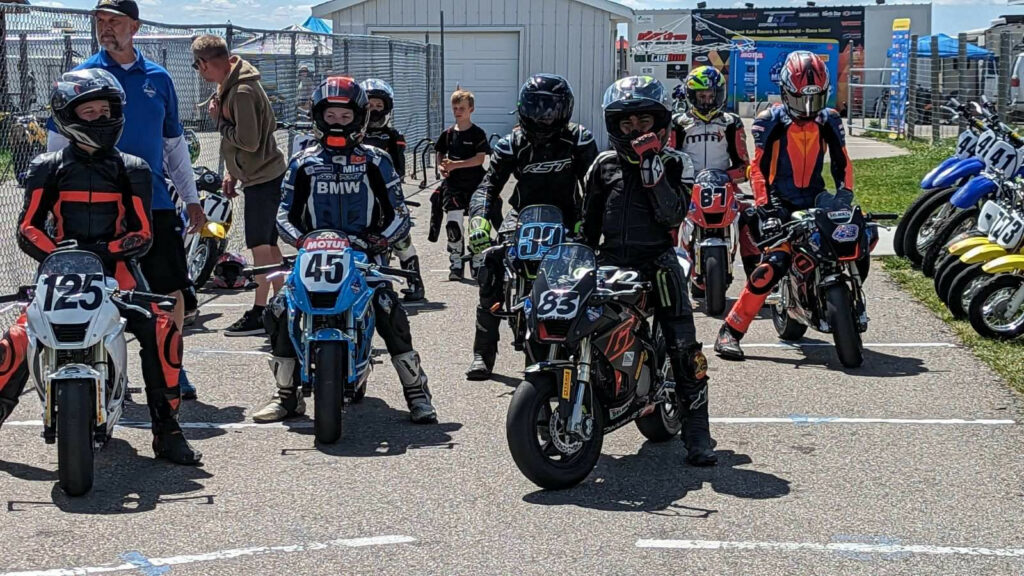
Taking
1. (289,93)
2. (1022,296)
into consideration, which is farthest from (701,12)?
(1022,296)

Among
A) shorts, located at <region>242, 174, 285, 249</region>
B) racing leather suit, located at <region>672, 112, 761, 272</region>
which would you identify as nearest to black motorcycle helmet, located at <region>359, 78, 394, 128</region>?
shorts, located at <region>242, 174, 285, 249</region>

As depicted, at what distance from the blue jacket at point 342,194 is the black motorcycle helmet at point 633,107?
58.2 inches

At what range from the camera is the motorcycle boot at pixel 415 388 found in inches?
287

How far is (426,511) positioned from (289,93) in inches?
450

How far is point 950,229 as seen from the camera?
11.5 m

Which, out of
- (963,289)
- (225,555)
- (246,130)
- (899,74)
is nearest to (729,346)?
(963,289)

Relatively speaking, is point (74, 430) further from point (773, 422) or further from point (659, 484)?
point (773, 422)

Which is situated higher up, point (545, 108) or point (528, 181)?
point (545, 108)

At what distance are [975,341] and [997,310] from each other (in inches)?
10.0

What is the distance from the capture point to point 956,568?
500 cm

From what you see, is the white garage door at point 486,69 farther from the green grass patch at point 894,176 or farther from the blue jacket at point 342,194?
the blue jacket at point 342,194

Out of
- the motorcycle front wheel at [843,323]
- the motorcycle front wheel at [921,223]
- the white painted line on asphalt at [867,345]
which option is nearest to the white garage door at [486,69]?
the motorcycle front wheel at [921,223]

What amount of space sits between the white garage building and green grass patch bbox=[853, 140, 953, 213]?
20.5 ft

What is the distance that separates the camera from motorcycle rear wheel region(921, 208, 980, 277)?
11.4 m
